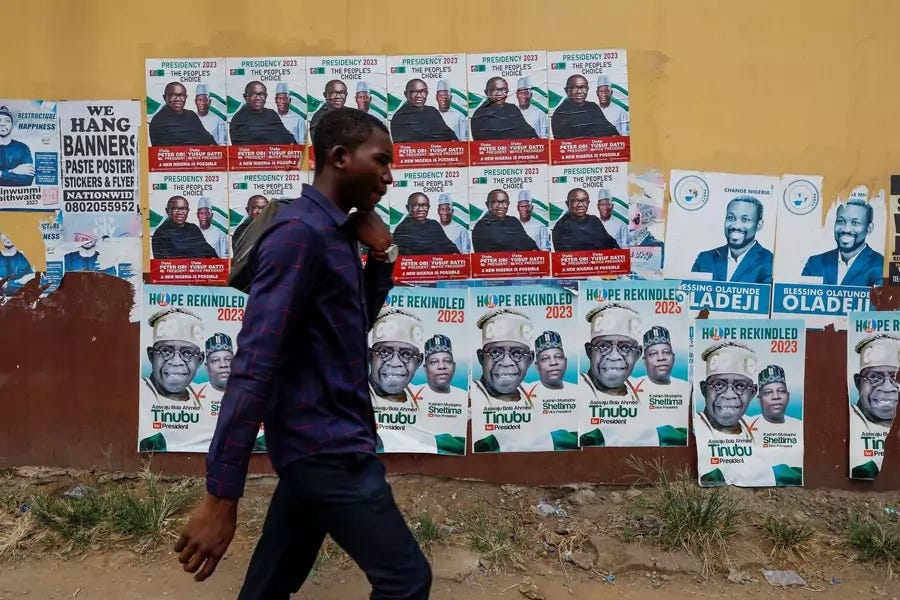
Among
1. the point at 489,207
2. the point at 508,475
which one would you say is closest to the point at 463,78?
the point at 489,207

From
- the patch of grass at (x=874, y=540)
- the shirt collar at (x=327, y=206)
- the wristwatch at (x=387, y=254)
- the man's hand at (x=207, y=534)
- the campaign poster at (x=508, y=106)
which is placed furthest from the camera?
the campaign poster at (x=508, y=106)

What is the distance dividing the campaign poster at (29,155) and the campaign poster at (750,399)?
3615 mm

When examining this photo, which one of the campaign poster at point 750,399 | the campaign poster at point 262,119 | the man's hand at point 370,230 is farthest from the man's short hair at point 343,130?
the campaign poster at point 750,399

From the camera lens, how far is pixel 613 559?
132 inches

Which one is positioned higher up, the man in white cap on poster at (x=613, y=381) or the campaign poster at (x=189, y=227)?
the campaign poster at (x=189, y=227)

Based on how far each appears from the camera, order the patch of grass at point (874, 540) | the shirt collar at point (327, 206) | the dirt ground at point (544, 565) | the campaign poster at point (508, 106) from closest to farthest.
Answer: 1. the shirt collar at point (327, 206)
2. the dirt ground at point (544, 565)
3. the patch of grass at point (874, 540)
4. the campaign poster at point (508, 106)

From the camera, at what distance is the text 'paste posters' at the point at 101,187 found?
3.74m

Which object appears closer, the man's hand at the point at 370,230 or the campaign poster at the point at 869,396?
the man's hand at the point at 370,230

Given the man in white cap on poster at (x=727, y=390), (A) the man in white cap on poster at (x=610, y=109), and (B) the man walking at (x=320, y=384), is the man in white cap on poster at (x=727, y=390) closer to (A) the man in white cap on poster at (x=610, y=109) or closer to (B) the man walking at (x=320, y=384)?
(A) the man in white cap on poster at (x=610, y=109)

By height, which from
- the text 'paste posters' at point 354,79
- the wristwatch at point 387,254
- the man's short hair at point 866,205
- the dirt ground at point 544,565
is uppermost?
the text 'paste posters' at point 354,79

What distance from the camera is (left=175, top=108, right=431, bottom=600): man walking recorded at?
164 cm

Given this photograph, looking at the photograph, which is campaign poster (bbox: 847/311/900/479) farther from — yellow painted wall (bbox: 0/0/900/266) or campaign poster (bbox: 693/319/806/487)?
yellow painted wall (bbox: 0/0/900/266)

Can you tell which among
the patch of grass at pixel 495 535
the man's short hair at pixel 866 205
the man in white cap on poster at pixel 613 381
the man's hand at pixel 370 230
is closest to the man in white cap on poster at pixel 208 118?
the man's hand at pixel 370 230

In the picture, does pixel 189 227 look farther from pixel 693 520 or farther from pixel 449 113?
pixel 693 520
